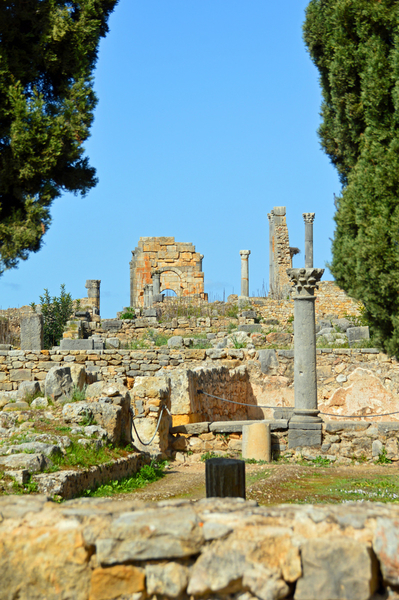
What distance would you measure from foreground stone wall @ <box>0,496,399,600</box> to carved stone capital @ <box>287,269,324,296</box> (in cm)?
777

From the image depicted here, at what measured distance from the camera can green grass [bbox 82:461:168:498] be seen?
6496mm

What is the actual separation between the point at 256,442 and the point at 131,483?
3439mm

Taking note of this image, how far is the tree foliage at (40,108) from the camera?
13414 mm

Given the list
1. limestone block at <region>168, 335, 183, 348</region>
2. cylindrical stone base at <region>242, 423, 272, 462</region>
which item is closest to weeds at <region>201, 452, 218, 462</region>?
cylindrical stone base at <region>242, 423, 272, 462</region>

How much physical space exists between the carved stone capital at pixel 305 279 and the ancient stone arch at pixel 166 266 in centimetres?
1998

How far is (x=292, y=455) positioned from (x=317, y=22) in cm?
686

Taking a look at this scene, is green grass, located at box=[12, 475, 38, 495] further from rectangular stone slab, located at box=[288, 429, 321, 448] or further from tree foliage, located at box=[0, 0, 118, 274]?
tree foliage, located at box=[0, 0, 118, 274]

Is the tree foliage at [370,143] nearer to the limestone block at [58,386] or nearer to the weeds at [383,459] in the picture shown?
the weeds at [383,459]

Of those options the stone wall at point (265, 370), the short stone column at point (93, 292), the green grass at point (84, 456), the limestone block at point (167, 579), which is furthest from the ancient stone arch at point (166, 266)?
the limestone block at point (167, 579)

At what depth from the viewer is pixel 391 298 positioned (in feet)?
26.4

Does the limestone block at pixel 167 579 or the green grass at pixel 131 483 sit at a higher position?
the limestone block at pixel 167 579

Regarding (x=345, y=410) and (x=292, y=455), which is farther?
(x=345, y=410)

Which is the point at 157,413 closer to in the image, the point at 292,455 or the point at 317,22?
the point at 292,455

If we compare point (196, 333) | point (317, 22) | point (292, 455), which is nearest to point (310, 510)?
point (292, 455)
